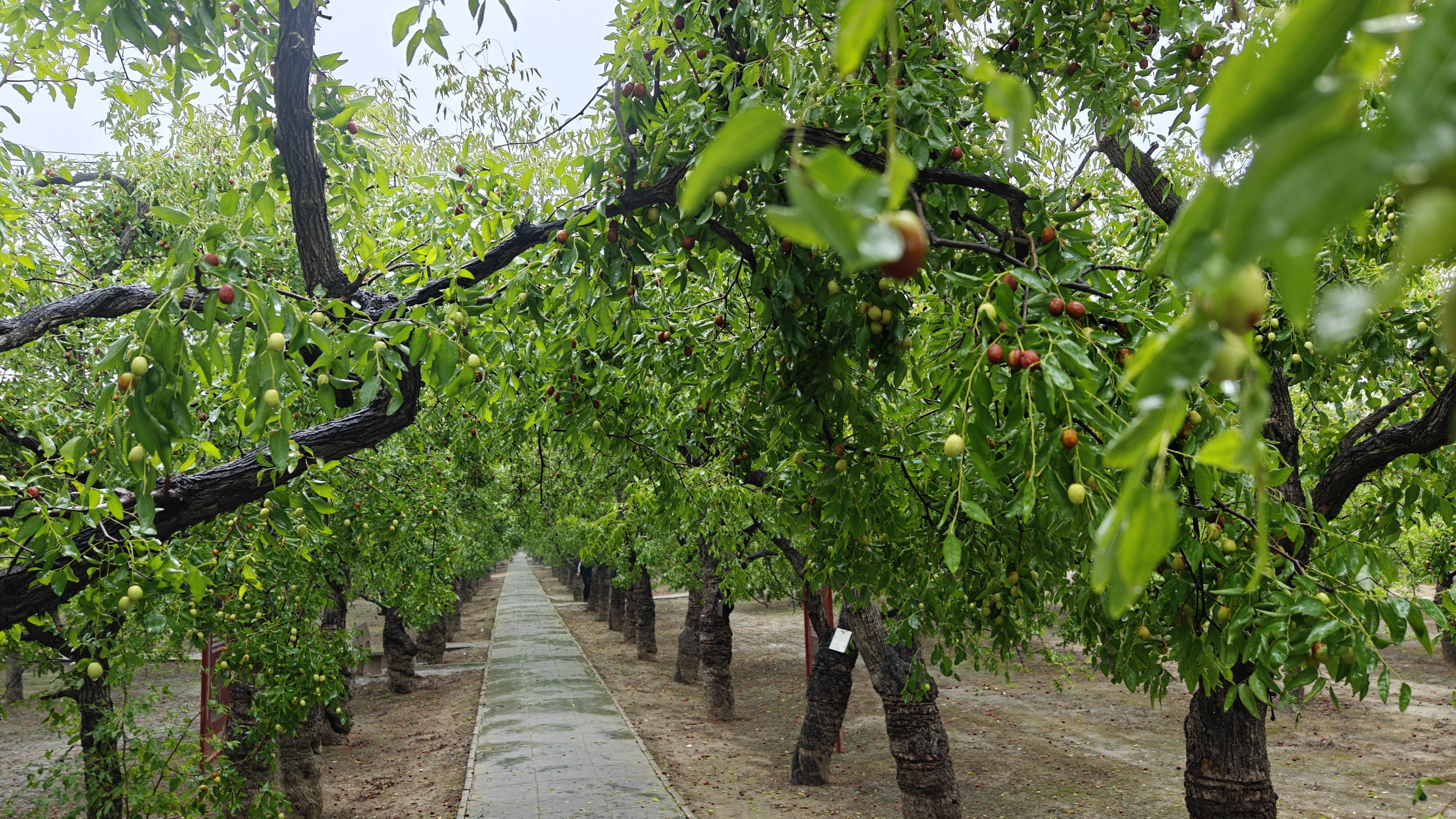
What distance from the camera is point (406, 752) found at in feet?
40.4

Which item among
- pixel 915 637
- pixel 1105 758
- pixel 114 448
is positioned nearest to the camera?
pixel 114 448

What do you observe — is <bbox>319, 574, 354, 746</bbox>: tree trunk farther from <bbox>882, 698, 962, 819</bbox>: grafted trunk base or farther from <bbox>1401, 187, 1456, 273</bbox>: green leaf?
<bbox>1401, 187, 1456, 273</bbox>: green leaf

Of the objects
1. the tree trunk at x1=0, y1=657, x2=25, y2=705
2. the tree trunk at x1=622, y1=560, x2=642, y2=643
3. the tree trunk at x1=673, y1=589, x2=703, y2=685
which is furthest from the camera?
the tree trunk at x1=622, y1=560, x2=642, y2=643

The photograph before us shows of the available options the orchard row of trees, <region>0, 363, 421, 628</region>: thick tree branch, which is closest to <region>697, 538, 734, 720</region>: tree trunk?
the orchard row of trees

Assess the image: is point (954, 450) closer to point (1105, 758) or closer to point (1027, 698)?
point (1105, 758)

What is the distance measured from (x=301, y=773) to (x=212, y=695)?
2.23 m

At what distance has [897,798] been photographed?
31.4 ft

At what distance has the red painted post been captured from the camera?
6309 millimetres

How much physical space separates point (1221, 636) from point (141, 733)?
6.45 meters

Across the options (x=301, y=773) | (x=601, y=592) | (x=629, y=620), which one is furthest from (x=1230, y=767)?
(x=601, y=592)

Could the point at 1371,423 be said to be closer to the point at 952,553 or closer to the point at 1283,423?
the point at 1283,423

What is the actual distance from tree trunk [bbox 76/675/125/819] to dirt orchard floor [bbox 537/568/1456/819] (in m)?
5.15

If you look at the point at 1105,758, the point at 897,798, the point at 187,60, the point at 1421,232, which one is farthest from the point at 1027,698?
the point at 1421,232

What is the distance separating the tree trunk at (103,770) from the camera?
550 cm
